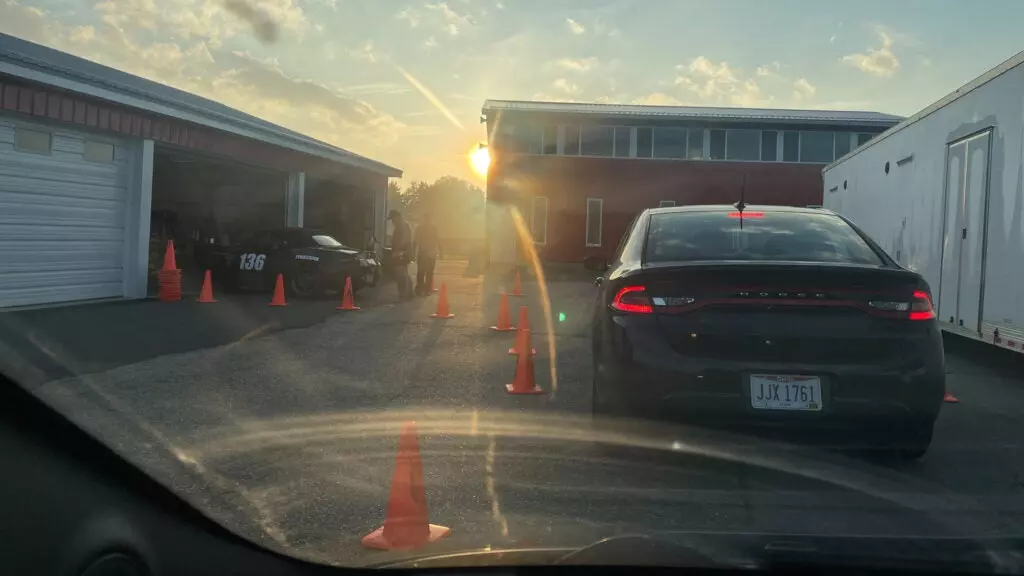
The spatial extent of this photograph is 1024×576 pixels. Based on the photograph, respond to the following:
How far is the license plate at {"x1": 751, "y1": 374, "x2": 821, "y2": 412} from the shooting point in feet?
13.8

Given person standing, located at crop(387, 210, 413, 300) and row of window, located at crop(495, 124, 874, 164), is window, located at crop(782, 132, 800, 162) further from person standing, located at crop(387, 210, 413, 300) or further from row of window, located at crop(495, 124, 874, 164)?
person standing, located at crop(387, 210, 413, 300)

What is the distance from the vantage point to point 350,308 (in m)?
13.7

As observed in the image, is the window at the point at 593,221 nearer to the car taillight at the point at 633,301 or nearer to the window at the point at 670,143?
the window at the point at 670,143

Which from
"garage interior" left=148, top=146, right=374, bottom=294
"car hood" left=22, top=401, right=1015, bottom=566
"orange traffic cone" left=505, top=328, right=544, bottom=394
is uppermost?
"garage interior" left=148, top=146, right=374, bottom=294

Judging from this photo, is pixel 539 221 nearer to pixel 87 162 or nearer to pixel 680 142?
pixel 680 142

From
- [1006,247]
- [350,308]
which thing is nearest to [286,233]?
[350,308]

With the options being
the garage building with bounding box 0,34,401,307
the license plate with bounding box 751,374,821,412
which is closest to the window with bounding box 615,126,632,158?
the garage building with bounding box 0,34,401,307

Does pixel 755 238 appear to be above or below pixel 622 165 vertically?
below

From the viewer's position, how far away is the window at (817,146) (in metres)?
31.7

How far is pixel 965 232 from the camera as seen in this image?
836 cm

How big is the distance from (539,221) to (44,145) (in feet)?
69.7

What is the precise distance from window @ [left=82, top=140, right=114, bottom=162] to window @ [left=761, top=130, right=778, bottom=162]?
24684 mm

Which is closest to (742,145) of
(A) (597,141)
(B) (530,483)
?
(A) (597,141)

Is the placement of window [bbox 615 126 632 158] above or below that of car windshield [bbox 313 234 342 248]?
above
